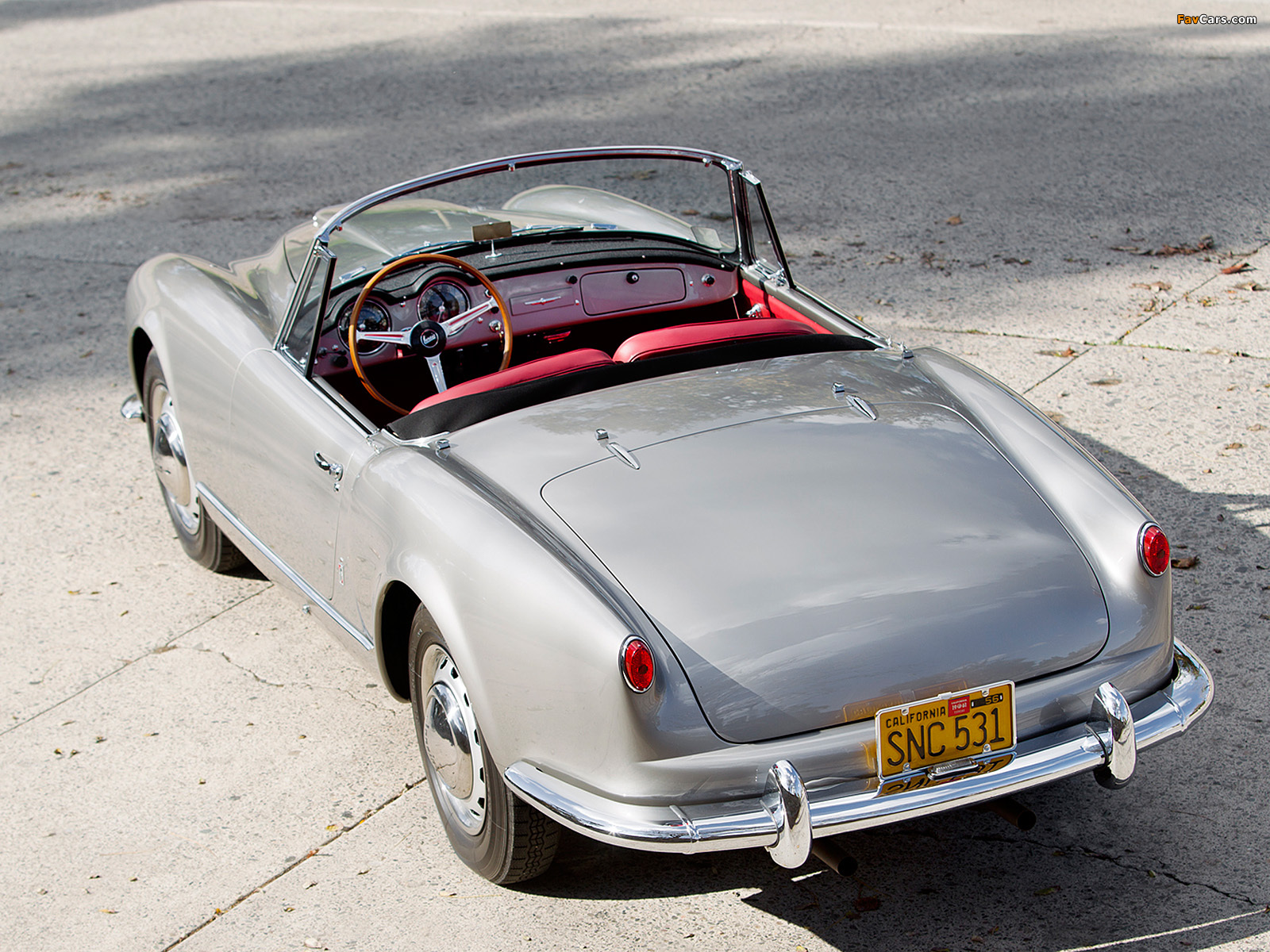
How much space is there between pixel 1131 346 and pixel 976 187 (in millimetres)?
2293

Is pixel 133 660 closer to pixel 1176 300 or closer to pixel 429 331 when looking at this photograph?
pixel 429 331

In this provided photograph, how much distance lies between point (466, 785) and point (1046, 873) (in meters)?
1.38

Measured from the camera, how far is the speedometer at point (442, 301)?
4.14 metres

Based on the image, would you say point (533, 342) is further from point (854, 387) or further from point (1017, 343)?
point (1017, 343)

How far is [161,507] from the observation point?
213 inches

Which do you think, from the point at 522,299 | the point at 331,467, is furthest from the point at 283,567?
the point at 522,299

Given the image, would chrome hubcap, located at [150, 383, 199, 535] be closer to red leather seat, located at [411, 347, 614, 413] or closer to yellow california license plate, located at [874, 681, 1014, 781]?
red leather seat, located at [411, 347, 614, 413]

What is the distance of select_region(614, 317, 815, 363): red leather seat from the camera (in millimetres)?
3764

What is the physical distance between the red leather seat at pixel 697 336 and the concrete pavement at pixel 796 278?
131 cm

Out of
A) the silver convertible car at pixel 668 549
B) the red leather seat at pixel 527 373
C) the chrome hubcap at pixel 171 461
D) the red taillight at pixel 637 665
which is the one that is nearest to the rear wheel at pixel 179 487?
the chrome hubcap at pixel 171 461

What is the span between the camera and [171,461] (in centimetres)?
490

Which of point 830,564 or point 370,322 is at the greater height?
point 370,322

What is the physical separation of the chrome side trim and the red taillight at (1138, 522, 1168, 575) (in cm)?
190

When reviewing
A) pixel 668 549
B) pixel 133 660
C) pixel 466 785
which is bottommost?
pixel 133 660
